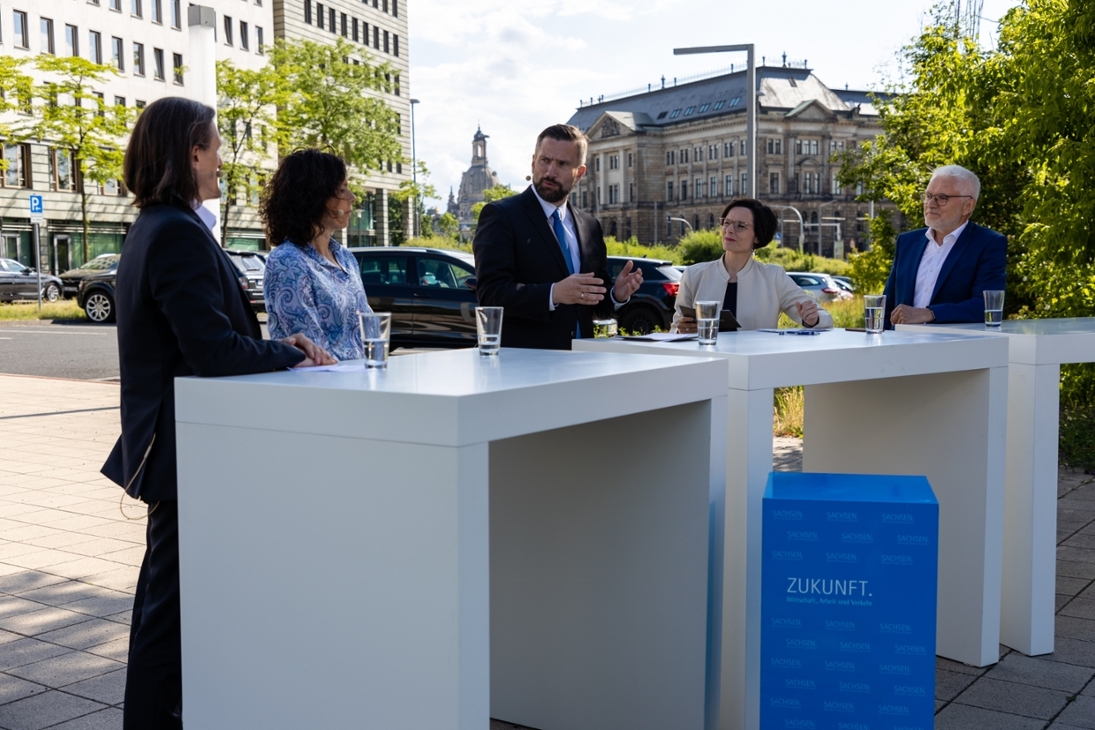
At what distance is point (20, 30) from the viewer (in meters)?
46.4

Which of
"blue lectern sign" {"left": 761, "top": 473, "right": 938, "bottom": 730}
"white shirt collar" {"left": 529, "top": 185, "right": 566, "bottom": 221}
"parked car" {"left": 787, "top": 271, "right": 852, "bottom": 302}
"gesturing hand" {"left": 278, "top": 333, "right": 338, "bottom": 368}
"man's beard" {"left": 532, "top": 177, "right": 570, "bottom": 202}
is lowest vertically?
"parked car" {"left": 787, "top": 271, "right": 852, "bottom": 302}

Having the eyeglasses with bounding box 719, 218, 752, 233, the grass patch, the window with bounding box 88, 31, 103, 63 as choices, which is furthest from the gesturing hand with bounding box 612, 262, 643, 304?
the window with bounding box 88, 31, 103, 63

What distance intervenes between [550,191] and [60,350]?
15.1 meters

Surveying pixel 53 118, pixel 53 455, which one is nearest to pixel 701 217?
pixel 53 118

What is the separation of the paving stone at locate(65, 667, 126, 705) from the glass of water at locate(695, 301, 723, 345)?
218cm

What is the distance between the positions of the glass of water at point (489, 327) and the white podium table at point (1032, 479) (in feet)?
6.89

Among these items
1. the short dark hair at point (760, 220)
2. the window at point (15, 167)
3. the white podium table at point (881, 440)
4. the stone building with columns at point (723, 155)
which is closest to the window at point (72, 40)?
the window at point (15, 167)

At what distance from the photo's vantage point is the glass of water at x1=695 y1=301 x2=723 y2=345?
3.74 meters

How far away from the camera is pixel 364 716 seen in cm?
254

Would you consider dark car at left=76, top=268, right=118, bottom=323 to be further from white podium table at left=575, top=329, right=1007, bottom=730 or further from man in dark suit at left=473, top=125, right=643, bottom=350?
white podium table at left=575, top=329, right=1007, bottom=730

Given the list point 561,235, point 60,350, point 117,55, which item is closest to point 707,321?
point 561,235

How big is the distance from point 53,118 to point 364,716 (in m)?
36.1

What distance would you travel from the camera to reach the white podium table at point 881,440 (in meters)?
3.43

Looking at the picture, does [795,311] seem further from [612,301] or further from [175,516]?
[175,516]
